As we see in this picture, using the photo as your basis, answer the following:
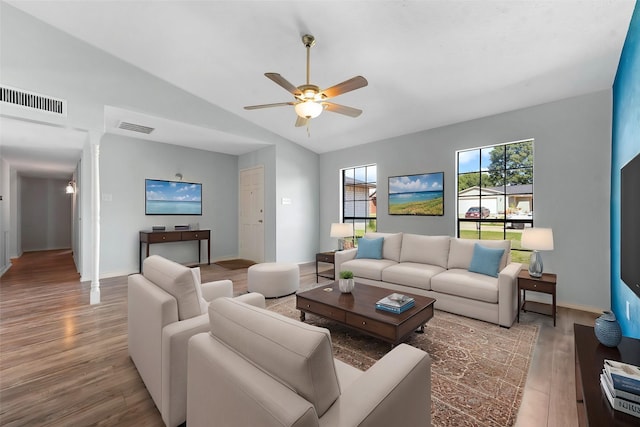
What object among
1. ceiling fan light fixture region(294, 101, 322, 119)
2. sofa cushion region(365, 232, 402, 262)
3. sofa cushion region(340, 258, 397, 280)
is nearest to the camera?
ceiling fan light fixture region(294, 101, 322, 119)

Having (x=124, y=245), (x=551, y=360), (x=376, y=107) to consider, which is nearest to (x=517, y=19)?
(x=376, y=107)

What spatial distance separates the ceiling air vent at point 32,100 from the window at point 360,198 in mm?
4812

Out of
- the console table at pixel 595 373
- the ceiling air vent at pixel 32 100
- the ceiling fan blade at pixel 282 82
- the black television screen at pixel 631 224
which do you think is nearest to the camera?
the console table at pixel 595 373

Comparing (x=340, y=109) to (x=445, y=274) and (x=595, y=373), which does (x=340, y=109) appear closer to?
(x=445, y=274)

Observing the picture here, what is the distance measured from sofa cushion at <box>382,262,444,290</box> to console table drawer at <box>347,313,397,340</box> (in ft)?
4.75

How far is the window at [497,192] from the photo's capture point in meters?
3.90

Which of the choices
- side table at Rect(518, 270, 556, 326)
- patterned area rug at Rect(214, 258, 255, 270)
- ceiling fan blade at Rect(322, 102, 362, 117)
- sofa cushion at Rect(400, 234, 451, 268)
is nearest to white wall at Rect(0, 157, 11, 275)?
patterned area rug at Rect(214, 258, 255, 270)

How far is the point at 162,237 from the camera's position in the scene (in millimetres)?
5316

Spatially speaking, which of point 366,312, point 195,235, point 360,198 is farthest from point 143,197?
point 366,312

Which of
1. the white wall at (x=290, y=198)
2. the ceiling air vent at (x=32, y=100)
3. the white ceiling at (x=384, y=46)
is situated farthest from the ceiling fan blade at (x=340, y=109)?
the ceiling air vent at (x=32, y=100)

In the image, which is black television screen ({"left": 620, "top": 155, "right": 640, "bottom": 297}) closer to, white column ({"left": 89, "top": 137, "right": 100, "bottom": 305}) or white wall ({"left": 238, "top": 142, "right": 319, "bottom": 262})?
white wall ({"left": 238, "top": 142, "right": 319, "bottom": 262})

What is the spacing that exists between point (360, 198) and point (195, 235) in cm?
362

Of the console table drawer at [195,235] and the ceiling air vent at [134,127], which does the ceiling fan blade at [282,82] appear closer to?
the ceiling air vent at [134,127]

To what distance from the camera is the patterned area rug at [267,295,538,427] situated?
67.2 inches
